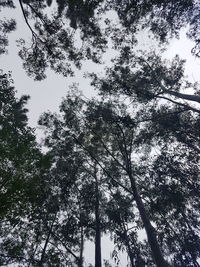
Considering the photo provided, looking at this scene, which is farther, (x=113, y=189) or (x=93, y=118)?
(x=113, y=189)

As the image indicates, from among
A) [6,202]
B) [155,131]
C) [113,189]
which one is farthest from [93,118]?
[6,202]

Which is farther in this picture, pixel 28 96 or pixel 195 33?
pixel 28 96

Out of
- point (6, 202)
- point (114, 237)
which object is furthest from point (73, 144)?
point (6, 202)

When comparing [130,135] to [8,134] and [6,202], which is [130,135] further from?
[6,202]

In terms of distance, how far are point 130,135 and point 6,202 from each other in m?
10.5

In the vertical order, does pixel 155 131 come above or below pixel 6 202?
above

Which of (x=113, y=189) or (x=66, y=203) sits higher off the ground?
(x=113, y=189)

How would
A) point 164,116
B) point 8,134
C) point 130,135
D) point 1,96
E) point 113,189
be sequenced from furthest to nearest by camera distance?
point 113,189 → point 130,135 → point 164,116 → point 1,96 → point 8,134

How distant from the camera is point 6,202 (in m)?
9.88

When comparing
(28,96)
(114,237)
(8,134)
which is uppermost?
(28,96)

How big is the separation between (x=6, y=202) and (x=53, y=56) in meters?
8.57

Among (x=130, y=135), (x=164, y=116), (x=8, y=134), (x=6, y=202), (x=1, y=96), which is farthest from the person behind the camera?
(x=130, y=135)

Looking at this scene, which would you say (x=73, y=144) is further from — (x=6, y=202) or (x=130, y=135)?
(x=6, y=202)

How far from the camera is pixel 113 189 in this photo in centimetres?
1955
